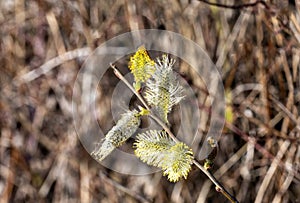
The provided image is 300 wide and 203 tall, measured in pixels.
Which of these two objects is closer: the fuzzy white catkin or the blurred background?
the fuzzy white catkin

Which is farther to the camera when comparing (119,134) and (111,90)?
(111,90)

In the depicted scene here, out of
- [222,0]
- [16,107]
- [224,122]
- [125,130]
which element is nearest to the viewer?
[125,130]

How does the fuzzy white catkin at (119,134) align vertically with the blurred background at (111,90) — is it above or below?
above

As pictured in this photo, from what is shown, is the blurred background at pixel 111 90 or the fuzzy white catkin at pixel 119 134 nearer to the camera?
the fuzzy white catkin at pixel 119 134

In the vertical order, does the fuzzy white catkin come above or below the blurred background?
above

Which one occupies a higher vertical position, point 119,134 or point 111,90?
point 119,134

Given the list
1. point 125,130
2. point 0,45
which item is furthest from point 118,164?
point 125,130

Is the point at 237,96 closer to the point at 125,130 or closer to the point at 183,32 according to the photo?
the point at 183,32

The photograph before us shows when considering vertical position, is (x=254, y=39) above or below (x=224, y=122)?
above
